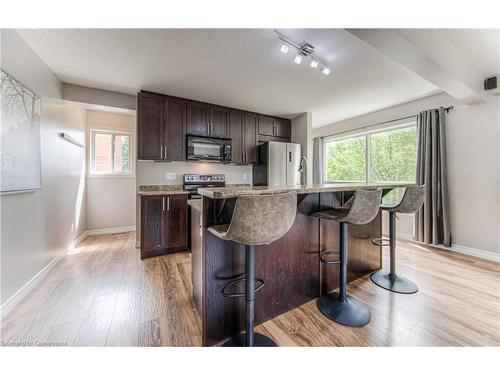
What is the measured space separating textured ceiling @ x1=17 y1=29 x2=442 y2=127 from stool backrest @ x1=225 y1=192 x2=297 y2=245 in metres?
1.57

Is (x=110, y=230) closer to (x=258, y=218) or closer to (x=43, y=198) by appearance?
(x=43, y=198)

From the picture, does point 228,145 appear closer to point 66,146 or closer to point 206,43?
point 206,43

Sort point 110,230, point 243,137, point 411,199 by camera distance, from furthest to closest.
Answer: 1. point 110,230
2. point 243,137
3. point 411,199

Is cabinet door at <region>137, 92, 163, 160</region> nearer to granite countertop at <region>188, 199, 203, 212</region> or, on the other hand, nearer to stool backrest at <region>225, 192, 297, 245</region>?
granite countertop at <region>188, 199, 203, 212</region>

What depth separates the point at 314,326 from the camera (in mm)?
1443

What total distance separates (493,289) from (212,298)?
2.70 metres

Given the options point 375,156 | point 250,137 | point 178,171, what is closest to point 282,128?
point 250,137

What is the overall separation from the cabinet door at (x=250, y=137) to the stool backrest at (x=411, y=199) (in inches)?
100.0

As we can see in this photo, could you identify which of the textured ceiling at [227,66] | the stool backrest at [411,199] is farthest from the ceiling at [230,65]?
the stool backrest at [411,199]

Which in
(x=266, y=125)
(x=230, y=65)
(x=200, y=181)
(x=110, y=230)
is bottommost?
(x=110, y=230)

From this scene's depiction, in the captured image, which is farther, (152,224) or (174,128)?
(174,128)

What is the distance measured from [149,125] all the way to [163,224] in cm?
150

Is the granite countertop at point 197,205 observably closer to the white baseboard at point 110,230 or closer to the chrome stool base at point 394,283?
the chrome stool base at point 394,283

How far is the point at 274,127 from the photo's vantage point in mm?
4168
